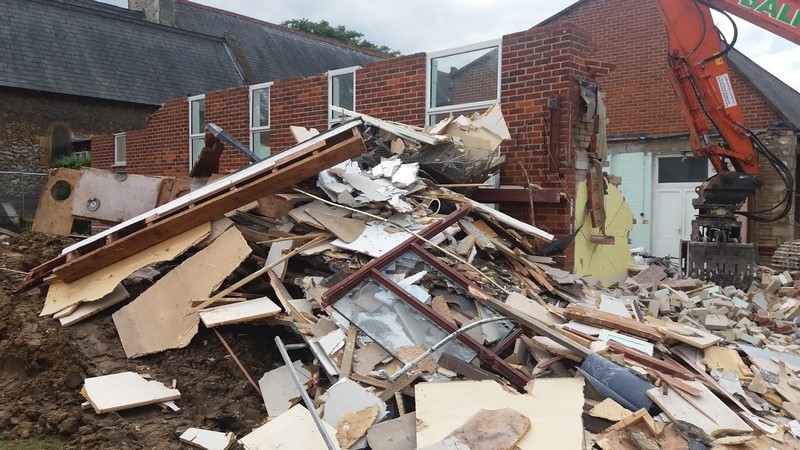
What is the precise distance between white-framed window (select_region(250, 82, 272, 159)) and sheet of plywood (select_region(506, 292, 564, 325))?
21.2ft

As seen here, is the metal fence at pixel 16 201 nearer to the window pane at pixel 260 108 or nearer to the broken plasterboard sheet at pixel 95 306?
the window pane at pixel 260 108

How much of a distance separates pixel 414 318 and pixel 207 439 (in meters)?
1.61

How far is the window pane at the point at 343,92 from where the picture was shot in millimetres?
8547

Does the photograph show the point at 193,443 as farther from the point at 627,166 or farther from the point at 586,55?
the point at 627,166

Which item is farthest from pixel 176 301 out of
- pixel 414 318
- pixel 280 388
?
pixel 414 318

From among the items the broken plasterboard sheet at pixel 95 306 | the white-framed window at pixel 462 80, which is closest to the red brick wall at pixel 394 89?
the white-framed window at pixel 462 80

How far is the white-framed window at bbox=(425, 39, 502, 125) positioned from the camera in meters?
6.91

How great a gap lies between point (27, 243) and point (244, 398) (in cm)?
408

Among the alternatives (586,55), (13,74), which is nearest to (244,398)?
(586,55)

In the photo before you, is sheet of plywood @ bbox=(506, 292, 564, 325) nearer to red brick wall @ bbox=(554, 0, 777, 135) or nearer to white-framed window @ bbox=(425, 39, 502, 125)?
white-framed window @ bbox=(425, 39, 502, 125)

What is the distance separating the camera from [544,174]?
650 centimetres

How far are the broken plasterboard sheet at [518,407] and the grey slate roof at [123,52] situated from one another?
17453 mm

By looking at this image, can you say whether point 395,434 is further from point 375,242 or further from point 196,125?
point 196,125

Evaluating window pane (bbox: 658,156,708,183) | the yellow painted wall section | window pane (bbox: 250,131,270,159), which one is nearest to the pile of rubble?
the yellow painted wall section
